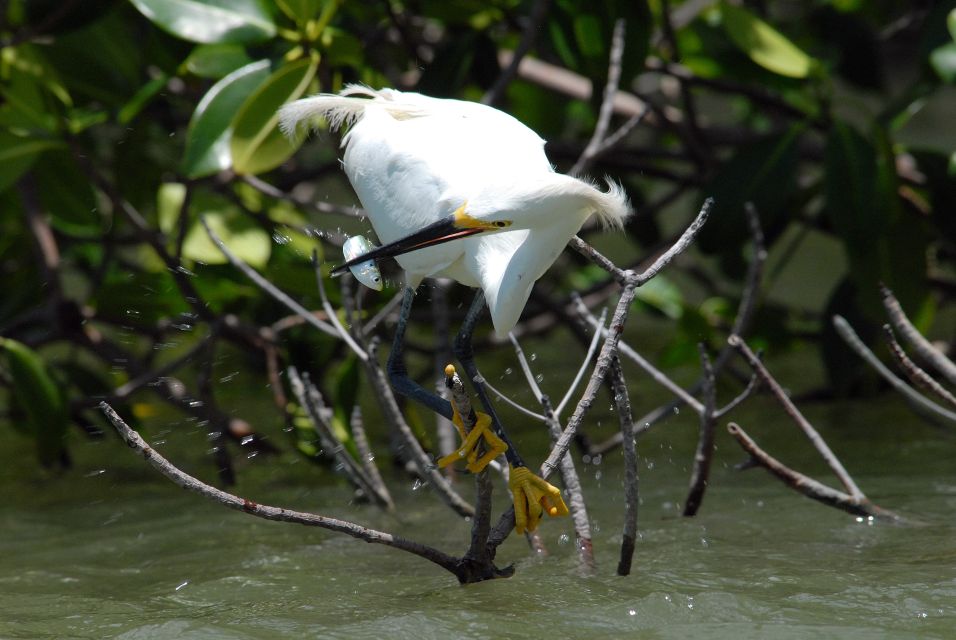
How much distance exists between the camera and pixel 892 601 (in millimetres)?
2004

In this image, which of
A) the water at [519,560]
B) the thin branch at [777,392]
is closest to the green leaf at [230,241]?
the water at [519,560]

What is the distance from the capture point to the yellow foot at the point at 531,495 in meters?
2.16

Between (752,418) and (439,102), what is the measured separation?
6.26ft

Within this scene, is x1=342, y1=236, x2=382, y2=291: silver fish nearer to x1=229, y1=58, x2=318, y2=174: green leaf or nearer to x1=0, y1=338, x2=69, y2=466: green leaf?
x1=229, y1=58, x2=318, y2=174: green leaf

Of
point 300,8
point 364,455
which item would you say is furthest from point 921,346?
point 300,8

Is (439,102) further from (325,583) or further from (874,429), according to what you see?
(874,429)

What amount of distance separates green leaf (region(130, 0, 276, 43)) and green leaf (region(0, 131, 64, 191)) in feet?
1.71

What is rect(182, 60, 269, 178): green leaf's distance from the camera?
9.15 ft

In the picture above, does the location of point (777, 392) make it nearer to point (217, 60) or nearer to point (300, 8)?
point (300, 8)

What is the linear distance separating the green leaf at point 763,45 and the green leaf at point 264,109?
1.22 m

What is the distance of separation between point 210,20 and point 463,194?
1.04m

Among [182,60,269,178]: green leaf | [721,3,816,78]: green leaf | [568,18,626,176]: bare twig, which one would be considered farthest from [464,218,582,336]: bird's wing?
[721,3,816,78]: green leaf

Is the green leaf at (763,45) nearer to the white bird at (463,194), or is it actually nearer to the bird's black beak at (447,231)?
the white bird at (463,194)

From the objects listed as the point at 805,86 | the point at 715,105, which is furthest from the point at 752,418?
the point at 715,105
